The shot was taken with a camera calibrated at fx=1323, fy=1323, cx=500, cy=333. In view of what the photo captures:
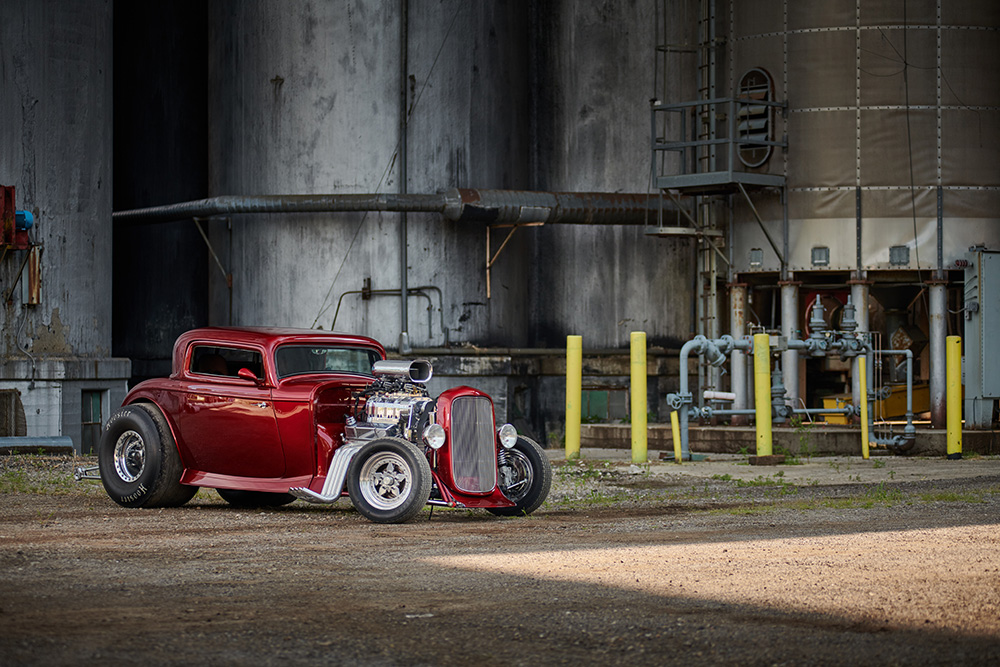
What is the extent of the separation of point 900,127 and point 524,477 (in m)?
15.8

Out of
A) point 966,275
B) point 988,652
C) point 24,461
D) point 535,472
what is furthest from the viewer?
point 966,275

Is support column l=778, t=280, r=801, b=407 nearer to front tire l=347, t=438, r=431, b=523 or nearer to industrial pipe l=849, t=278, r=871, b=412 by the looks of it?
industrial pipe l=849, t=278, r=871, b=412

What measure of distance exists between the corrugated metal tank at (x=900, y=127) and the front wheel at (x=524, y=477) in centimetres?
1482

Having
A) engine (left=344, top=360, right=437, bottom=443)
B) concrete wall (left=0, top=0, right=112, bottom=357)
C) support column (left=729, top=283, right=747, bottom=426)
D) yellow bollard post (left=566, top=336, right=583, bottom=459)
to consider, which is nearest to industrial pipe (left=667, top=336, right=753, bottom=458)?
yellow bollard post (left=566, top=336, right=583, bottom=459)

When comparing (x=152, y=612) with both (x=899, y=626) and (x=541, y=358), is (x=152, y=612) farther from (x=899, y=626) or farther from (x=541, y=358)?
(x=541, y=358)

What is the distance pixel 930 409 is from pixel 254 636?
72.1 ft

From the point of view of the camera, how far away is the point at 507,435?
38.0 feet

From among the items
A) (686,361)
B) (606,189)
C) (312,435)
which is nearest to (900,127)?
(606,189)

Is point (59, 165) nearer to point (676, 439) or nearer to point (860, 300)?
point (676, 439)

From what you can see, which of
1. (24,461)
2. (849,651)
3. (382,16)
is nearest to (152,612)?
(849,651)

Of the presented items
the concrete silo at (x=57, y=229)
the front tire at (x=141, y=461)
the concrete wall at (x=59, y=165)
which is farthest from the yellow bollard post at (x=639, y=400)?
the concrete wall at (x=59, y=165)

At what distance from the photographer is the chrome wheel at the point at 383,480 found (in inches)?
430

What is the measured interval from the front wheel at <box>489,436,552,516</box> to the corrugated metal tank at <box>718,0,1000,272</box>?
1482cm

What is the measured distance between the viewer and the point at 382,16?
25.4 metres
